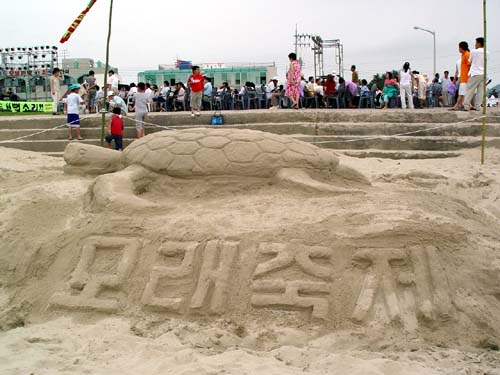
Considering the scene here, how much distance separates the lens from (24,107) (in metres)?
19.1

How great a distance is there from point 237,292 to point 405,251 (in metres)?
1.22

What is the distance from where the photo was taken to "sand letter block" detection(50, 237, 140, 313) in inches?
142

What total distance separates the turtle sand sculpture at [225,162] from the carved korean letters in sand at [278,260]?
0.04m

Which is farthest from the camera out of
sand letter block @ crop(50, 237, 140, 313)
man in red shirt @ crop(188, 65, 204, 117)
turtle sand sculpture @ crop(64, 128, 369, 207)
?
man in red shirt @ crop(188, 65, 204, 117)

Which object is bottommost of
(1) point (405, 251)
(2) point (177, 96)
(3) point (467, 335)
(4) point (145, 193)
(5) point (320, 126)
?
(3) point (467, 335)

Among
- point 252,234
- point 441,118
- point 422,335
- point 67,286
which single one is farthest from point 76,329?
point 441,118

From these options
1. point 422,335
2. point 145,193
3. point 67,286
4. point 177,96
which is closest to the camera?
point 422,335

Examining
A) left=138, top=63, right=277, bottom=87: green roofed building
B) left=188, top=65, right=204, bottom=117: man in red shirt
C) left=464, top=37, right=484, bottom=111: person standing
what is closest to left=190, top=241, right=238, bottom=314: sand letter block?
left=188, top=65, right=204, bottom=117: man in red shirt

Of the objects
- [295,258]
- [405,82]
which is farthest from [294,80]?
[295,258]

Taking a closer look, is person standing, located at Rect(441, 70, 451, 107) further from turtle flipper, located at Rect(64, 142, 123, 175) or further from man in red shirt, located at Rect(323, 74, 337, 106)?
turtle flipper, located at Rect(64, 142, 123, 175)

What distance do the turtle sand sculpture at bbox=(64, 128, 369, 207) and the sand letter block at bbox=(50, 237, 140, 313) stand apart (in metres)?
0.56

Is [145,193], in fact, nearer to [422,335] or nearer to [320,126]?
[422,335]

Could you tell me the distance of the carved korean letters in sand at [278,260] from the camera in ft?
11.0

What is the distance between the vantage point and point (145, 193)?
484 centimetres
